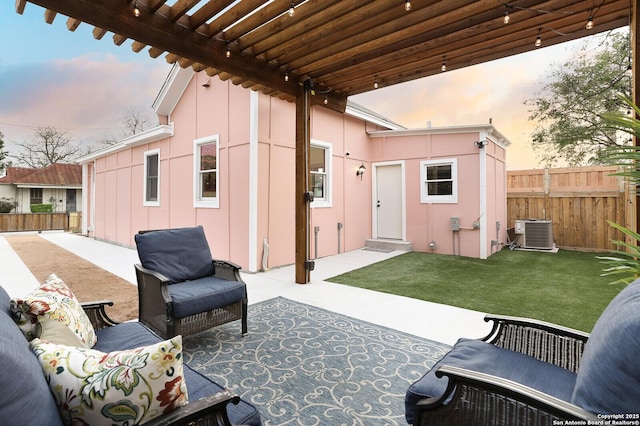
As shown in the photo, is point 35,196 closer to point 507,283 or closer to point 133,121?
point 133,121

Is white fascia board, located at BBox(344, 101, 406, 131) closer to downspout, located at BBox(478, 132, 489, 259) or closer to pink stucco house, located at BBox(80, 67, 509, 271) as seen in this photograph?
pink stucco house, located at BBox(80, 67, 509, 271)

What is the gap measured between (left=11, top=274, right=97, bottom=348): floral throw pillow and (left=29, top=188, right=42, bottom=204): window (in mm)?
22932

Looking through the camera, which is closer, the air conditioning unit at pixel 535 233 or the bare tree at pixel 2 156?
the air conditioning unit at pixel 535 233

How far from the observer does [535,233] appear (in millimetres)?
7984

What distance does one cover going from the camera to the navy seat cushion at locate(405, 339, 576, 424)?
143 centimetres

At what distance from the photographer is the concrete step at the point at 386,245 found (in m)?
8.07

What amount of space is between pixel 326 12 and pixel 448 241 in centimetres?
600

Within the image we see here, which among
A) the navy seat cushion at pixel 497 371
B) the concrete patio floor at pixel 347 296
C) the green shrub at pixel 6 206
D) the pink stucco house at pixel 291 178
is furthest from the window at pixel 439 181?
the green shrub at pixel 6 206

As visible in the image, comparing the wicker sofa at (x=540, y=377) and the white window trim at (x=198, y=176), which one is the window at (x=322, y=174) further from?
the wicker sofa at (x=540, y=377)

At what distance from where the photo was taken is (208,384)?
144cm

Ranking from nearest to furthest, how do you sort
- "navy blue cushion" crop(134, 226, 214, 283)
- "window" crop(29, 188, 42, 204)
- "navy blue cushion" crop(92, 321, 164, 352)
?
"navy blue cushion" crop(92, 321, 164, 352) < "navy blue cushion" crop(134, 226, 214, 283) < "window" crop(29, 188, 42, 204)

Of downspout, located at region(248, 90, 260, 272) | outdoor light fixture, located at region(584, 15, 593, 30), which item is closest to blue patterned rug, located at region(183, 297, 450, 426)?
downspout, located at region(248, 90, 260, 272)

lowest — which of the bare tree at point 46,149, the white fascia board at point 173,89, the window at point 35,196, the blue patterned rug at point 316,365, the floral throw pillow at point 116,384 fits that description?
the blue patterned rug at point 316,365

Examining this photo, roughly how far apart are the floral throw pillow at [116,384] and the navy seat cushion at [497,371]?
1062 mm
